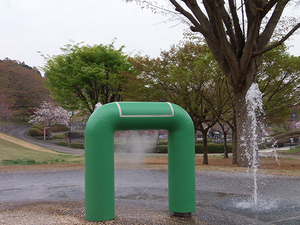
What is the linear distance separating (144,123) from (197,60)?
1106 centimetres

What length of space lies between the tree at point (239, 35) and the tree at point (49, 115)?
4027cm

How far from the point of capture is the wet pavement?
4019 millimetres

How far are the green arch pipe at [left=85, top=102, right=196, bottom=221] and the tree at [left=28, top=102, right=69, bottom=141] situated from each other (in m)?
44.6

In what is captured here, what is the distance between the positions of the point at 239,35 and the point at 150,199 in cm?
713

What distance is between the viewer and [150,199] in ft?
18.2

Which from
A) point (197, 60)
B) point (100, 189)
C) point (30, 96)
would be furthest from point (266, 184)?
point (30, 96)

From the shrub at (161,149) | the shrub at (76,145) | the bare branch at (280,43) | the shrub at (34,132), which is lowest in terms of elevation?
the shrub at (161,149)

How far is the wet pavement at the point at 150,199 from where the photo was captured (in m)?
4.02

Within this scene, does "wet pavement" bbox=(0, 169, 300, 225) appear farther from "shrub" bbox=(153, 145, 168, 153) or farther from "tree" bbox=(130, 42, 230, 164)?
"shrub" bbox=(153, 145, 168, 153)

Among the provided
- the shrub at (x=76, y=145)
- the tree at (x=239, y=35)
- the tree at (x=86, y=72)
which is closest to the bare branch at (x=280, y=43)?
the tree at (x=239, y=35)

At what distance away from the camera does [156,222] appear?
3.72 metres

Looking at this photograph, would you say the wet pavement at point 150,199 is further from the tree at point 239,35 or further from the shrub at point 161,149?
the shrub at point 161,149

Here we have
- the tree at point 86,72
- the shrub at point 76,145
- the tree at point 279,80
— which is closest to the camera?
the tree at point 279,80

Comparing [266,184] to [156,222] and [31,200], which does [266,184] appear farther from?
[31,200]
